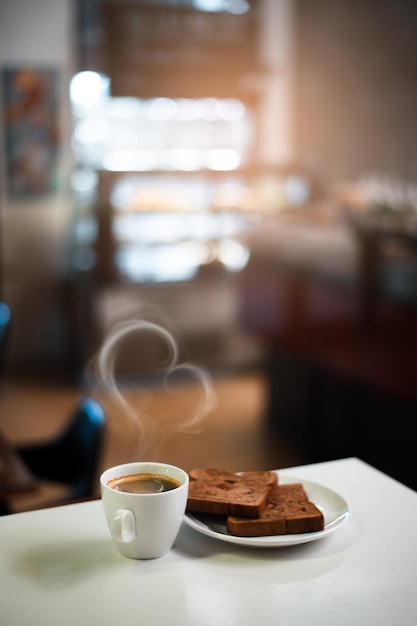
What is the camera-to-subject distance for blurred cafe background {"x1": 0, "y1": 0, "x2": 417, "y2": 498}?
4898 millimetres

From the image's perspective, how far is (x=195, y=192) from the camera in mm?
Result: 5062

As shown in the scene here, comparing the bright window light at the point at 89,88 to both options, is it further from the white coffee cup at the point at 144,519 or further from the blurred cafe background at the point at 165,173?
the white coffee cup at the point at 144,519

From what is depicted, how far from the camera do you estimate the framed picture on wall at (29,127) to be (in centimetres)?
507

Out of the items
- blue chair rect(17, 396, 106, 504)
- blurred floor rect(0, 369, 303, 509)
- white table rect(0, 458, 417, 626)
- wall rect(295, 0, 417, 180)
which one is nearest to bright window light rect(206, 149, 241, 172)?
wall rect(295, 0, 417, 180)

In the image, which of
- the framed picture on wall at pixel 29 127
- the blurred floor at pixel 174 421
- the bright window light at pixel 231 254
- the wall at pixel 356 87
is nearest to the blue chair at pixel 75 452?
the blurred floor at pixel 174 421

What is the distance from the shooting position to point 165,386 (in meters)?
4.82

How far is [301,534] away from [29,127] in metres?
4.56

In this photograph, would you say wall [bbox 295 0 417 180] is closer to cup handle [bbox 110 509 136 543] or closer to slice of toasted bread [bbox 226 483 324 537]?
slice of toasted bread [bbox 226 483 324 537]

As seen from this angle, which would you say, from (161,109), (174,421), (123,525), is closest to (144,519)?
(123,525)

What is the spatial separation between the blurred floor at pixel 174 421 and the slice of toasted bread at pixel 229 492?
2.13 m

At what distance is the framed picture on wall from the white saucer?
14.2 feet

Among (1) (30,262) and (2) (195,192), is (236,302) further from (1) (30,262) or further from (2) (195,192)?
(1) (30,262)

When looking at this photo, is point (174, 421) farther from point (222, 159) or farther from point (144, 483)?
point (144, 483)

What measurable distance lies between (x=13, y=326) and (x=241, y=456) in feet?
7.40
